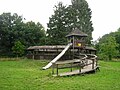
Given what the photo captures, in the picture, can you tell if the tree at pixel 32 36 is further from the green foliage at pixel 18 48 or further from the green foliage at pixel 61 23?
the green foliage at pixel 18 48

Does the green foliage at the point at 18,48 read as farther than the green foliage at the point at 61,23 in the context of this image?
No

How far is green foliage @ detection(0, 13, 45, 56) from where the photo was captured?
54.2 m

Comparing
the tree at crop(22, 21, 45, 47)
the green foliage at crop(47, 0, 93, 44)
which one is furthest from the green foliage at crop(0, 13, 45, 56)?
the green foliage at crop(47, 0, 93, 44)

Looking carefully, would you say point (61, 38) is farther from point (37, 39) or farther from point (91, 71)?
point (91, 71)

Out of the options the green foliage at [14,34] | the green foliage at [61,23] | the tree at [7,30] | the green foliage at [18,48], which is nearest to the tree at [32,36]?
the green foliage at [14,34]

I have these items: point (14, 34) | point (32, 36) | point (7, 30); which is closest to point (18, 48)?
point (14, 34)

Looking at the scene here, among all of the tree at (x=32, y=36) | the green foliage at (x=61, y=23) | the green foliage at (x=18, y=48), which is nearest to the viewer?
the green foliage at (x=18, y=48)

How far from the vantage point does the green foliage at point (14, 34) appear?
54156mm

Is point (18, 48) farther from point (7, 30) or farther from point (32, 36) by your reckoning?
point (32, 36)

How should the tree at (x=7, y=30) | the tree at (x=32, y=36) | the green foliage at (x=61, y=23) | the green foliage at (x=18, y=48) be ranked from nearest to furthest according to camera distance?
the green foliage at (x=18, y=48) < the green foliage at (x=61, y=23) < the tree at (x=7, y=30) < the tree at (x=32, y=36)

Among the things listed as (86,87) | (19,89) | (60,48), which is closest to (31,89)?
(19,89)

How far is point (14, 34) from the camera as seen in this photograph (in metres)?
53.8

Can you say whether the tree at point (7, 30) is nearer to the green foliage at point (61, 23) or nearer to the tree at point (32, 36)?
the tree at point (32, 36)

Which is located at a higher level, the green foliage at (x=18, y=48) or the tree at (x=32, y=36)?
the tree at (x=32, y=36)
